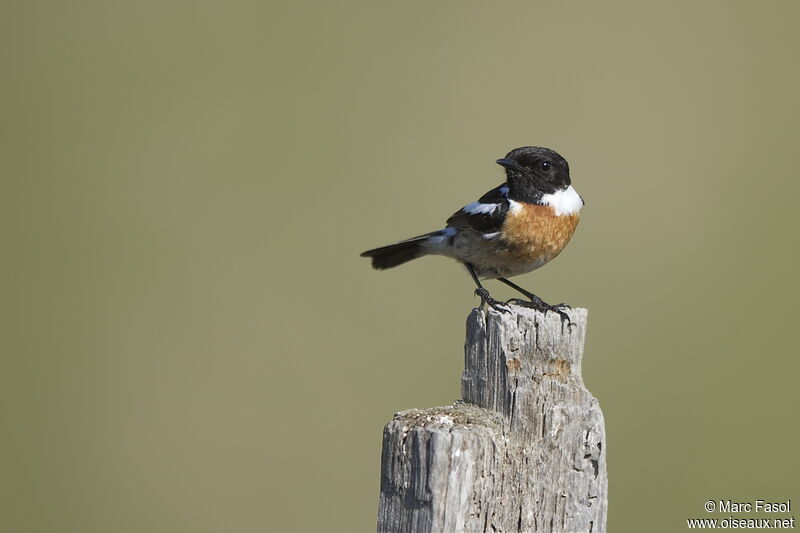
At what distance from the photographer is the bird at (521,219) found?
5.66m

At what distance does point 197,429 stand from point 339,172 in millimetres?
4010

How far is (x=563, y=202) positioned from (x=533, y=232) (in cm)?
35

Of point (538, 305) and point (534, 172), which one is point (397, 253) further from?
point (538, 305)

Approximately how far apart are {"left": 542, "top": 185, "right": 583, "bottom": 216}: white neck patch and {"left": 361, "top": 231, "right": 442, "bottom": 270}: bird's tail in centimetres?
104

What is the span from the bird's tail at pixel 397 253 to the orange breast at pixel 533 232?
2.99ft

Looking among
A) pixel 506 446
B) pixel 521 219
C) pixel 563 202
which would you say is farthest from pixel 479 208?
pixel 506 446

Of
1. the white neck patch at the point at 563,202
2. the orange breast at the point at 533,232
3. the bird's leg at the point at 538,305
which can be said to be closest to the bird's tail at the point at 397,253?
the bird's leg at the point at 538,305

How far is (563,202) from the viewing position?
5.80 meters

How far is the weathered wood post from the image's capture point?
9.62 feet

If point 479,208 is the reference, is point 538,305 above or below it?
below

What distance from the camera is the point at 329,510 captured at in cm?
913

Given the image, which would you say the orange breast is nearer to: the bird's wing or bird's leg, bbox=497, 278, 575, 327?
the bird's wing

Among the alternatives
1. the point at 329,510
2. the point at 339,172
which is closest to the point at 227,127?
the point at 339,172

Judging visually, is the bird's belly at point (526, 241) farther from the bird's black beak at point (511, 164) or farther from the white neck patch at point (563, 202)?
the bird's black beak at point (511, 164)
